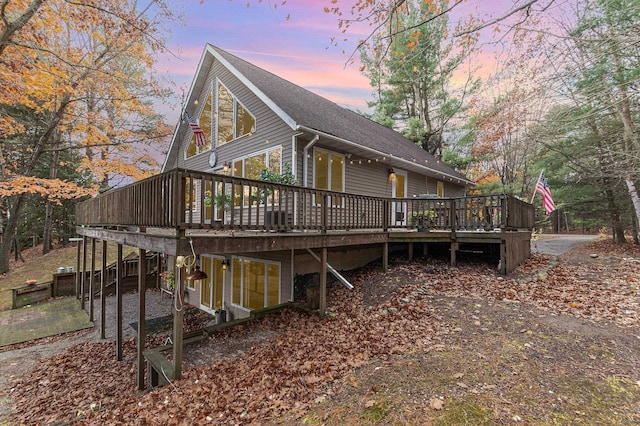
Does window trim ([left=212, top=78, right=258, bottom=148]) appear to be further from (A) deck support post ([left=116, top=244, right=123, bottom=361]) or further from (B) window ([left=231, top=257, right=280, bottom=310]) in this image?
(A) deck support post ([left=116, top=244, right=123, bottom=361])

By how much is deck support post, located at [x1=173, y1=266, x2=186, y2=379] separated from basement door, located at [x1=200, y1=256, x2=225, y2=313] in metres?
6.94

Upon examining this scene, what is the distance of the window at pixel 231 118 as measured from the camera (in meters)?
9.93

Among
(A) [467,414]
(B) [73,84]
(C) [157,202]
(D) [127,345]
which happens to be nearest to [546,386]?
(A) [467,414]

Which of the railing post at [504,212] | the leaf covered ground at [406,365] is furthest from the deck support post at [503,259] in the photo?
the railing post at [504,212]

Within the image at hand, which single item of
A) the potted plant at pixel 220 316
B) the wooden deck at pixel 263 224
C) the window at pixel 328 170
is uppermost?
the window at pixel 328 170

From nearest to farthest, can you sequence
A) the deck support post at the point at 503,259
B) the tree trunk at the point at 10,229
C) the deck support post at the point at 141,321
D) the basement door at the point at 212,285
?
the deck support post at the point at 141,321 → the deck support post at the point at 503,259 → the basement door at the point at 212,285 → the tree trunk at the point at 10,229

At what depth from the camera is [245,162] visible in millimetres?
9969

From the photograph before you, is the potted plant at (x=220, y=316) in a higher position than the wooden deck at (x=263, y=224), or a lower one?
lower

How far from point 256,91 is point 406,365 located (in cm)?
825

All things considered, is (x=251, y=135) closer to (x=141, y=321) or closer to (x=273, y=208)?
(x=273, y=208)

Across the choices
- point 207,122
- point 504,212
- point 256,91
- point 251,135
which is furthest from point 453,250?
point 207,122

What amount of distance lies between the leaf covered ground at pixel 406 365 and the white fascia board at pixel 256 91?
476 centimetres

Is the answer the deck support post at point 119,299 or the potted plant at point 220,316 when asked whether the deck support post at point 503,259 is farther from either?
the deck support post at point 119,299

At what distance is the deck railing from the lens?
409cm
